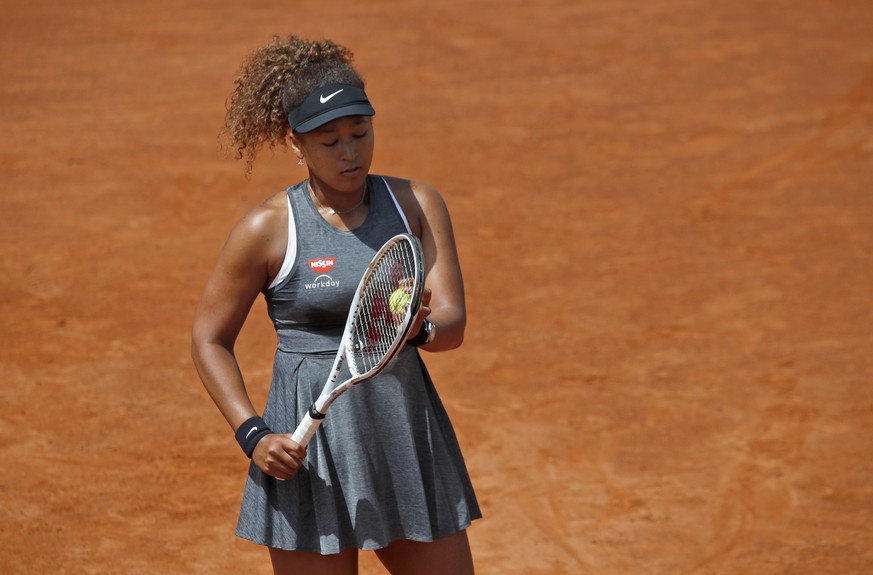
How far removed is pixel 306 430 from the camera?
302 centimetres

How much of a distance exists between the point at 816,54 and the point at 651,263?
602cm

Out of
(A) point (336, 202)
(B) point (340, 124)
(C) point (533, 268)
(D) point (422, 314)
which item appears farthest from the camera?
(C) point (533, 268)

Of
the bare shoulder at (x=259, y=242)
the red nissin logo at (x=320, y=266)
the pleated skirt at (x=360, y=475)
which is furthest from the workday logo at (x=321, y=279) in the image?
the pleated skirt at (x=360, y=475)

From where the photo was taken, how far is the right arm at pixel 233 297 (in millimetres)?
3139

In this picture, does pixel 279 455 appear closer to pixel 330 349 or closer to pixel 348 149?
pixel 330 349

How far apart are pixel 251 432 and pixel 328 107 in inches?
34.8

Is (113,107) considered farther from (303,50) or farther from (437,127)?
(303,50)

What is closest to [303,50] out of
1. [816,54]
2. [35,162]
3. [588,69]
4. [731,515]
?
[731,515]

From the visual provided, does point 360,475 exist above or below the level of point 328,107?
below

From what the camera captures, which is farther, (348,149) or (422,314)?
(348,149)

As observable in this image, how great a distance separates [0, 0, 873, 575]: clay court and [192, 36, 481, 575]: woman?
0.61 ft

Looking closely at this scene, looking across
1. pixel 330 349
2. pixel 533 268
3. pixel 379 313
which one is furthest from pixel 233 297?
pixel 533 268

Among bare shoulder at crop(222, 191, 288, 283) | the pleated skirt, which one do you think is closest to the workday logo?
bare shoulder at crop(222, 191, 288, 283)

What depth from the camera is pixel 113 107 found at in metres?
12.4
